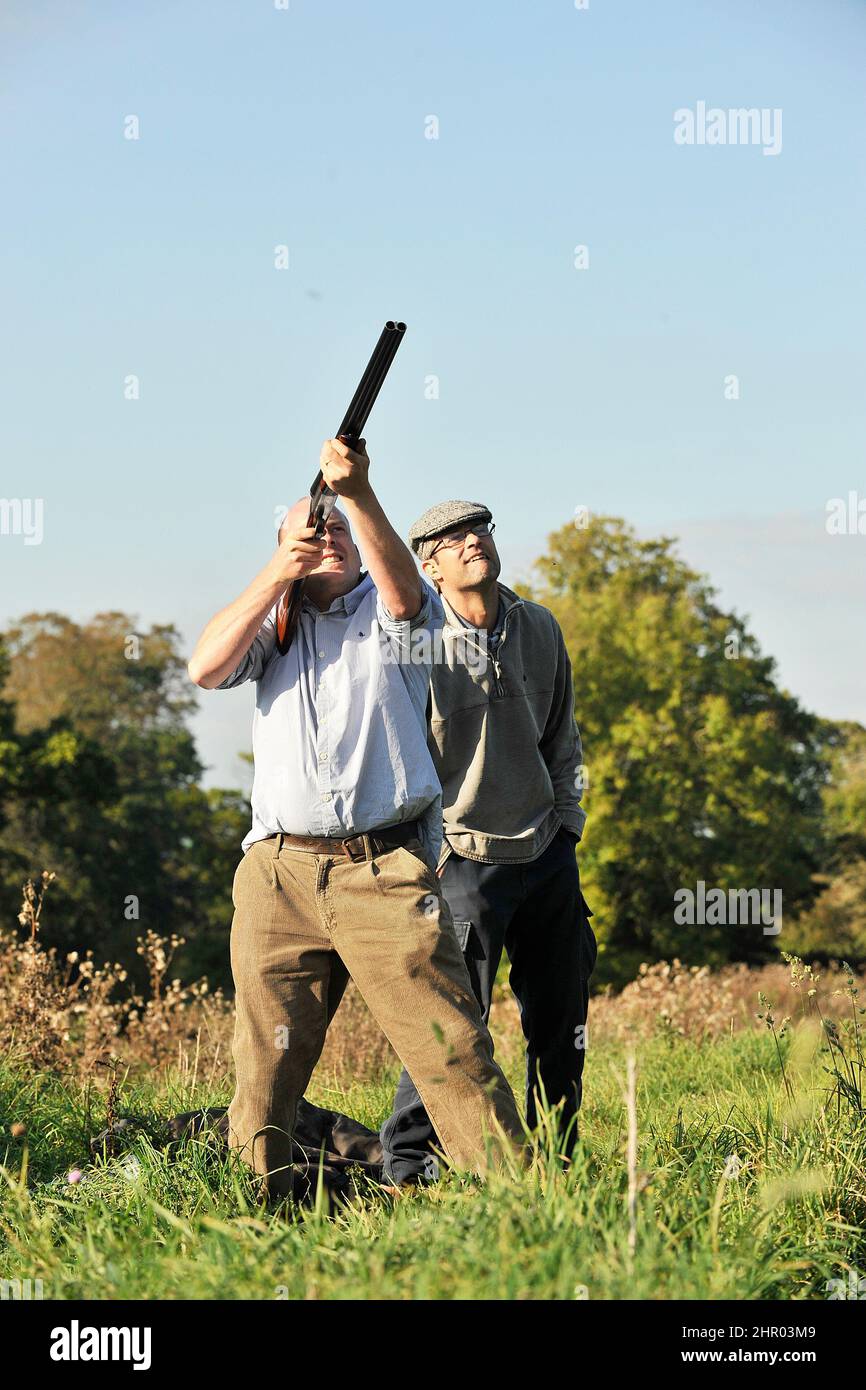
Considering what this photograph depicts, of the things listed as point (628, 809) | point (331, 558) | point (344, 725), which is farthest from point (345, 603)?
point (628, 809)

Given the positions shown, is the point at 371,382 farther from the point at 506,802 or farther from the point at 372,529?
the point at 506,802

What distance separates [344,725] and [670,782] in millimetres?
28940

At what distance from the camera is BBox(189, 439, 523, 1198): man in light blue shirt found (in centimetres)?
366

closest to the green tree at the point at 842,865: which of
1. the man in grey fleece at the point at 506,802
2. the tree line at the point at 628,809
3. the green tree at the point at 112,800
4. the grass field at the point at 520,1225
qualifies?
the tree line at the point at 628,809

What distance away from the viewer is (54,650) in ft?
139

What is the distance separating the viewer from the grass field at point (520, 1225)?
2.63 m

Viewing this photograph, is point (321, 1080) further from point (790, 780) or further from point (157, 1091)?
point (790, 780)

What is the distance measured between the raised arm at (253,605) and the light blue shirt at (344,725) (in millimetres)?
128

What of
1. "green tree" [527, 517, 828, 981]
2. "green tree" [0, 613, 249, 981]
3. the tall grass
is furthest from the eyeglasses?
"green tree" [527, 517, 828, 981]

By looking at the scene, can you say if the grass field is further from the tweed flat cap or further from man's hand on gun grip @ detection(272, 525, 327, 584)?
the tweed flat cap

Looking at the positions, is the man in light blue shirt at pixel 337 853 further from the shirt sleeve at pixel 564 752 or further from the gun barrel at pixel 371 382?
the shirt sleeve at pixel 564 752

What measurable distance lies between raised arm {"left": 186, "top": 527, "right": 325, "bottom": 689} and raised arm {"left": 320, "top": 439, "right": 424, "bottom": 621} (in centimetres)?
19

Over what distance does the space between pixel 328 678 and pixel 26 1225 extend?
1647 mm
